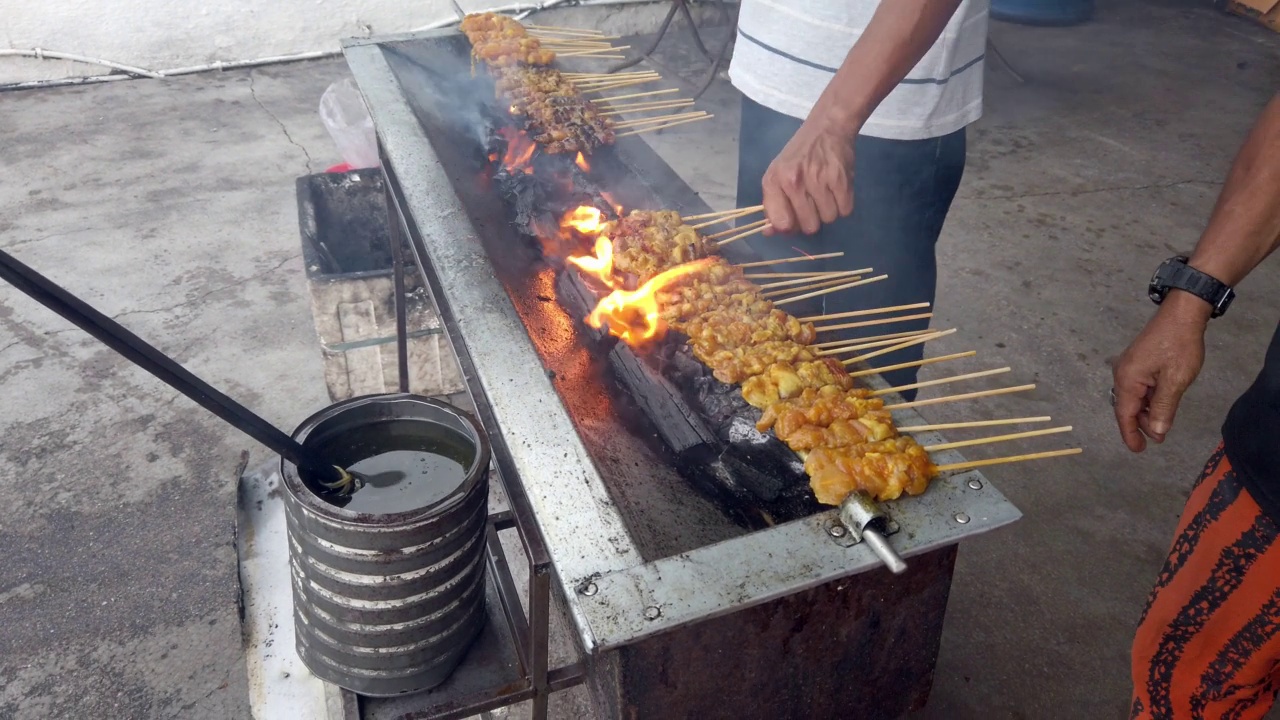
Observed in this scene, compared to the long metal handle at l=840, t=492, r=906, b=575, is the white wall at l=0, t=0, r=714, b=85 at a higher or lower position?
lower

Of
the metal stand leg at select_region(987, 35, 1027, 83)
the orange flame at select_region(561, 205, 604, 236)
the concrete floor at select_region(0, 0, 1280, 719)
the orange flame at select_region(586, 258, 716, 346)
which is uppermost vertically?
the orange flame at select_region(561, 205, 604, 236)

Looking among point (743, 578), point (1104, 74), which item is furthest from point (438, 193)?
point (1104, 74)

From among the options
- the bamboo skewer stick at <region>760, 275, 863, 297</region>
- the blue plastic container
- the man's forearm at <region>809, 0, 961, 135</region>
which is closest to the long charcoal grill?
the bamboo skewer stick at <region>760, 275, 863, 297</region>

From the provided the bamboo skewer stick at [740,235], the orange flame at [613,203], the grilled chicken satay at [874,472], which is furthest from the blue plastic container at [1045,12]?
the grilled chicken satay at [874,472]

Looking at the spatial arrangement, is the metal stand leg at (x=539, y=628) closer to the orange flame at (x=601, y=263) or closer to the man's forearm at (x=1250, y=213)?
the orange flame at (x=601, y=263)

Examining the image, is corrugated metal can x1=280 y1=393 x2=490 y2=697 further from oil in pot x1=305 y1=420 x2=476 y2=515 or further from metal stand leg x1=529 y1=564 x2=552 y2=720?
metal stand leg x1=529 y1=564 x2=552 y2=720

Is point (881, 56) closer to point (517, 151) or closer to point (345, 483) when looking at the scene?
point (517, 151)

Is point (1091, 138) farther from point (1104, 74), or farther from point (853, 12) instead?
point (853, 12)

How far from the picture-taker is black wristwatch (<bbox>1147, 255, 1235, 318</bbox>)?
2.13m

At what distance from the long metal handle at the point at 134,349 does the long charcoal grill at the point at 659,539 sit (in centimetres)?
55

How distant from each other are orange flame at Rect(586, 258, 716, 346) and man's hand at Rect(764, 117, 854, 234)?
38 centimetres

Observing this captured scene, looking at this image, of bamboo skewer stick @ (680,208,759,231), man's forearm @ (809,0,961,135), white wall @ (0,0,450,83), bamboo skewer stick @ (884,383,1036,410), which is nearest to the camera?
bamboo skewer stick @ (884,383,1036,410)

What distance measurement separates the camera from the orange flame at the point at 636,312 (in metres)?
2.63

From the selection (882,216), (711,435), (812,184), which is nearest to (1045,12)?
(882,216)
